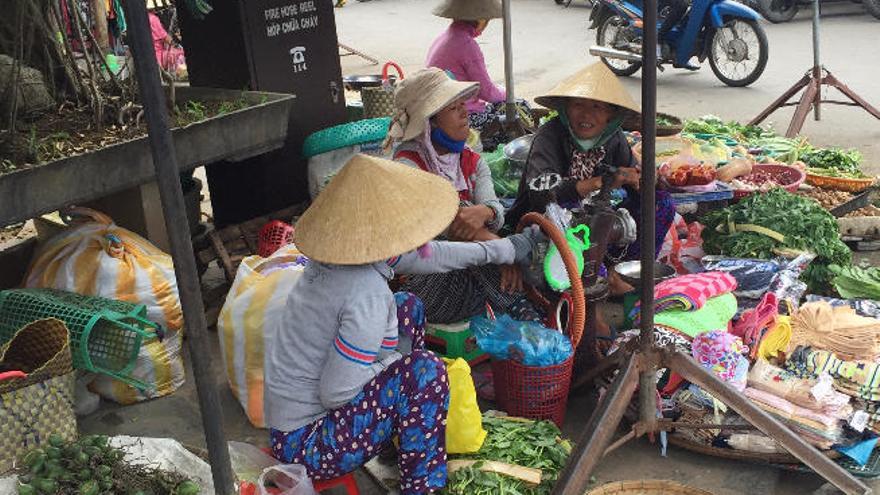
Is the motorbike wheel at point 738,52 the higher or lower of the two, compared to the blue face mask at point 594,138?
lower

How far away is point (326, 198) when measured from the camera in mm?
2422

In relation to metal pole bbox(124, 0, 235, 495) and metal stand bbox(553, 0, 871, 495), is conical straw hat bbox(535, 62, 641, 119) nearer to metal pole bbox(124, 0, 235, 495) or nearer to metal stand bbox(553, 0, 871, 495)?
metal stand bbox(553, 0, 871, 495)

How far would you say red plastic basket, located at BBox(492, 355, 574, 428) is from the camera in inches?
113

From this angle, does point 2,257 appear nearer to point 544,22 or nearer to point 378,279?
point 378,279

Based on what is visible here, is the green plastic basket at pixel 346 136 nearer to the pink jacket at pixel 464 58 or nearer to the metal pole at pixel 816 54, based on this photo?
the pink jacket at pixel 464 58

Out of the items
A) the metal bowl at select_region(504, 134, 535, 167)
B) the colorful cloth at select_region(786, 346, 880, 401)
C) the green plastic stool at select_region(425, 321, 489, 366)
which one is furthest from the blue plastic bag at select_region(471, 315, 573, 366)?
the metal bowl at select_region(504, 134, 535, 167)

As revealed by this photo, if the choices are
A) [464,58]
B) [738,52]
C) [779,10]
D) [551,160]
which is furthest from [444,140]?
[779,10]

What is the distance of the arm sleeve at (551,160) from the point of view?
3.47 m

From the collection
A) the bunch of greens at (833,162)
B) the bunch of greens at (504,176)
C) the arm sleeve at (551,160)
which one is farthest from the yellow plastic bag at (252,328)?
the bunch of greens at (833,162)

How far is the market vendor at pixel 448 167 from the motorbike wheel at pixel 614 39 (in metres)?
5.65

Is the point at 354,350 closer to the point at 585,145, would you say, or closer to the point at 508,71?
the point at 585,145

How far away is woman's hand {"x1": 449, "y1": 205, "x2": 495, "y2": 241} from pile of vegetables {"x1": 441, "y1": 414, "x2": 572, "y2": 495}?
27.4 inches

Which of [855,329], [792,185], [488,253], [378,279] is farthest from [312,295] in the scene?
[792,185]

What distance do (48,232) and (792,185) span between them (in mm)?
3508
